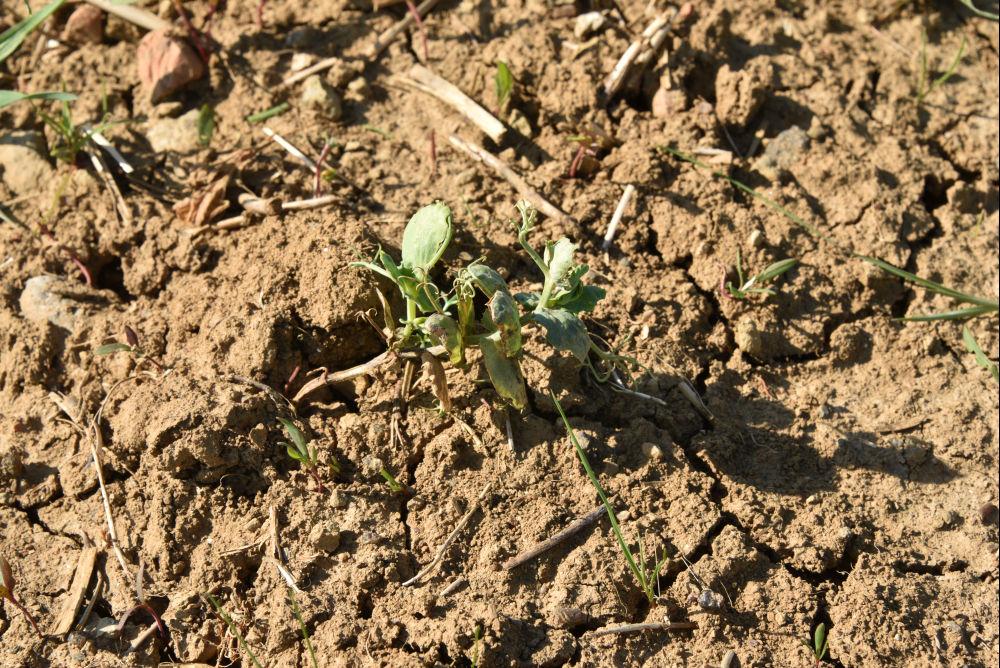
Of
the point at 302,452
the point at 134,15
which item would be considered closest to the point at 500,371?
the point at 302,452

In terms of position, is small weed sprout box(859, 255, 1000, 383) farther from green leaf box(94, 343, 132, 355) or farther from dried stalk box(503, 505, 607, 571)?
green leaf box(94, 343, 132, 355)

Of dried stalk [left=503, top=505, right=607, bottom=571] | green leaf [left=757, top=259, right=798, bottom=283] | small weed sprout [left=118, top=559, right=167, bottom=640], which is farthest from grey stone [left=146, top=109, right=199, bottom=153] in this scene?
green leaf [left=757, top=259, right=798, bottom=283]

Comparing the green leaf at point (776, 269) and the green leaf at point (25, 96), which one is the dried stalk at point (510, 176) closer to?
the green leaf at point (776, 269)

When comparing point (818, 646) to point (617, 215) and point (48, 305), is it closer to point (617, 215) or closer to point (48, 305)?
point (617, 215)

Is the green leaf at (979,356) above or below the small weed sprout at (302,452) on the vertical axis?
above

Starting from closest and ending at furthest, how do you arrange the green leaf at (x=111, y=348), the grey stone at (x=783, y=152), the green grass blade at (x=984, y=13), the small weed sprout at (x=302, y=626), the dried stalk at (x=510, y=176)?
1. the small weed sprout at (x=302, y=626)
2. the green leaf at (x=111, y=348)
3. the dried stalk at (x=510, y=176)
4. the grey stone at (x=783, y=152)
5. the green grass blade at (x=984, y=13)

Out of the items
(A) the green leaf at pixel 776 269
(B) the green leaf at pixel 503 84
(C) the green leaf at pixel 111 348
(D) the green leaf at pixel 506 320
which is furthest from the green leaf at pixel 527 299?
(C) the green leaf at pixel 111 348
